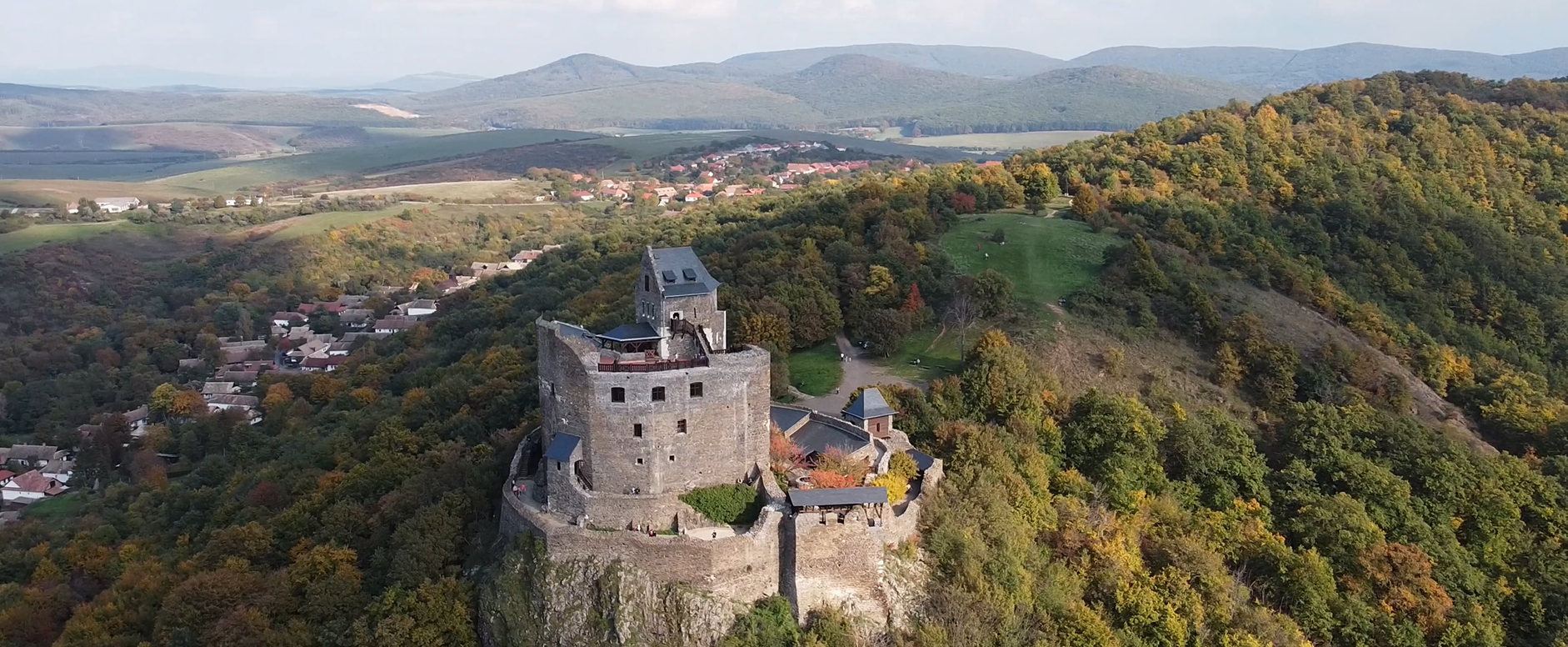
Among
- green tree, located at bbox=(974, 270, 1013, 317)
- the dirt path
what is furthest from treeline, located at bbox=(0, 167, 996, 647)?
green tree, located at bbox=(974, 270, 1013, 317)

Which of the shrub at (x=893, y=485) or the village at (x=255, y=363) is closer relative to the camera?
the shrub at (x=893, y=485)

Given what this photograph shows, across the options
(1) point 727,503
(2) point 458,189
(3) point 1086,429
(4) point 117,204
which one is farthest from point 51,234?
(3) point 1086,429

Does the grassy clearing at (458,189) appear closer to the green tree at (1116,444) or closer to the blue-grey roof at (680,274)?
the green tree at (1116,444)

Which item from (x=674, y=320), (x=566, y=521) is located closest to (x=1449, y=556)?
(x=674, y=320)

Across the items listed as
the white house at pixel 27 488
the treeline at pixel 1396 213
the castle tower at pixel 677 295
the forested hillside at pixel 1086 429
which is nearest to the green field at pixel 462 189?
the forested hillside at pixel 1086 429

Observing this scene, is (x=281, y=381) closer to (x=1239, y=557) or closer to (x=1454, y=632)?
(x=1239, y=557)

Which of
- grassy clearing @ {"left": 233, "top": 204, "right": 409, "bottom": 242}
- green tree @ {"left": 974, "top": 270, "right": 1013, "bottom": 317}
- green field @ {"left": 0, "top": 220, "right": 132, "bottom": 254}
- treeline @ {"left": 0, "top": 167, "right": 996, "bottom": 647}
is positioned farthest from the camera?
grassy clearing @ {"left": 233, "top": 204, "right": 409, "bottom": 242}

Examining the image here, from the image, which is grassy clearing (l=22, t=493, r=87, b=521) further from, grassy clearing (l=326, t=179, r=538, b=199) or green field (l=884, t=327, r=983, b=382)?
grassy clearing (l=326, t=179, r=538, b=199)
